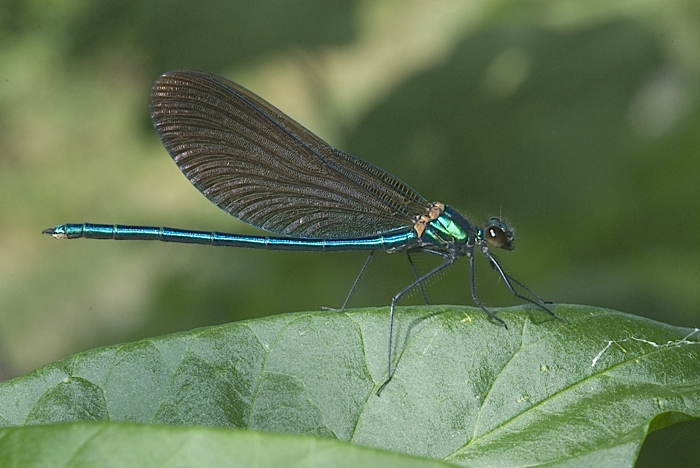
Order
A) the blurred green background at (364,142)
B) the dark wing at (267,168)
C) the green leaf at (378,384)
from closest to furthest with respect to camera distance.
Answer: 1. the green leaf at (378,384)
2. the dark wing at (267,168)
3. the blurred green background at (364,142)

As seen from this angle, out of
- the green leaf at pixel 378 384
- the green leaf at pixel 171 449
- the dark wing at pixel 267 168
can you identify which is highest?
the dark wing at pixel 267 168

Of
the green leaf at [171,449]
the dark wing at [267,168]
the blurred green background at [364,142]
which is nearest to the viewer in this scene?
the green leaf at [171,449]

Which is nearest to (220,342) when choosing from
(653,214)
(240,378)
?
(240,378)

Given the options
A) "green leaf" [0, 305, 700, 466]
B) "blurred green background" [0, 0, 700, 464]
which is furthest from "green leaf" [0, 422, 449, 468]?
"blurred green background" [0, 0, 700, 464]

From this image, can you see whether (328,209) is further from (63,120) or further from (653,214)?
(63,120)

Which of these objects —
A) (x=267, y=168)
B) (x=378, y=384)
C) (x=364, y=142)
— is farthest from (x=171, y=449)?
(x=364, y=142)

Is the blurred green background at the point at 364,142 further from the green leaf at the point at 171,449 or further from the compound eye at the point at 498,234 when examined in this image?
the green leaf at the point at 171,449

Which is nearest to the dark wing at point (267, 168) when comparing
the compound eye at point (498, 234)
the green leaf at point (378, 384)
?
the compound eye at point (498, 234)
